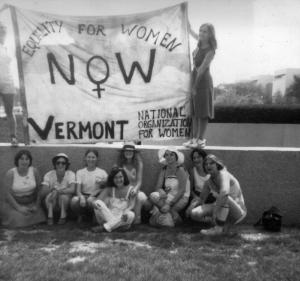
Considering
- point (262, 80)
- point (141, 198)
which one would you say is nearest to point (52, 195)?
point (141, 198)

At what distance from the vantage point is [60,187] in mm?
5785

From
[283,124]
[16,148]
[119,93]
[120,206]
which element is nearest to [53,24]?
[119,93]

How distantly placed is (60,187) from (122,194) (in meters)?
0.86

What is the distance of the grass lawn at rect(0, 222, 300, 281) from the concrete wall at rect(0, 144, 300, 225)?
21.2 inches

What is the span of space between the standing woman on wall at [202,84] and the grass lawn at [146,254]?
54.3 inches

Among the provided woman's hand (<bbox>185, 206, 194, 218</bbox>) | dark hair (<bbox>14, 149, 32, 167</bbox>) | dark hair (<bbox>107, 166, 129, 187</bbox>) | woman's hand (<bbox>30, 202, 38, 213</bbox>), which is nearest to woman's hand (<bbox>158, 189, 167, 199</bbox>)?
woman's hand (<bbox>185, 206, 194, 218</bbox>)

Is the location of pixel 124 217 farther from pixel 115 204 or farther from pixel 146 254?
pixel 146 254

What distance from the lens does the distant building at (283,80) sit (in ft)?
126

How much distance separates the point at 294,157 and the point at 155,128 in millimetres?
1964

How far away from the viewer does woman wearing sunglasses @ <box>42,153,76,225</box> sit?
5.73 meters

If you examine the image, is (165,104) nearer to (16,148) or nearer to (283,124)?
(16,148)

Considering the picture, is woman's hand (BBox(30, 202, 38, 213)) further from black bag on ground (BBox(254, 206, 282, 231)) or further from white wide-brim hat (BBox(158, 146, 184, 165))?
black bag on ground (BBox(254, 206, 282, 231))

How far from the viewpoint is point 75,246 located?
4.78m

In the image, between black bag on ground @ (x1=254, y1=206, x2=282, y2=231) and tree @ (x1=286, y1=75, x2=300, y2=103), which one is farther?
tree @ (x1=286, y1=75, x2=300, y2=103)
